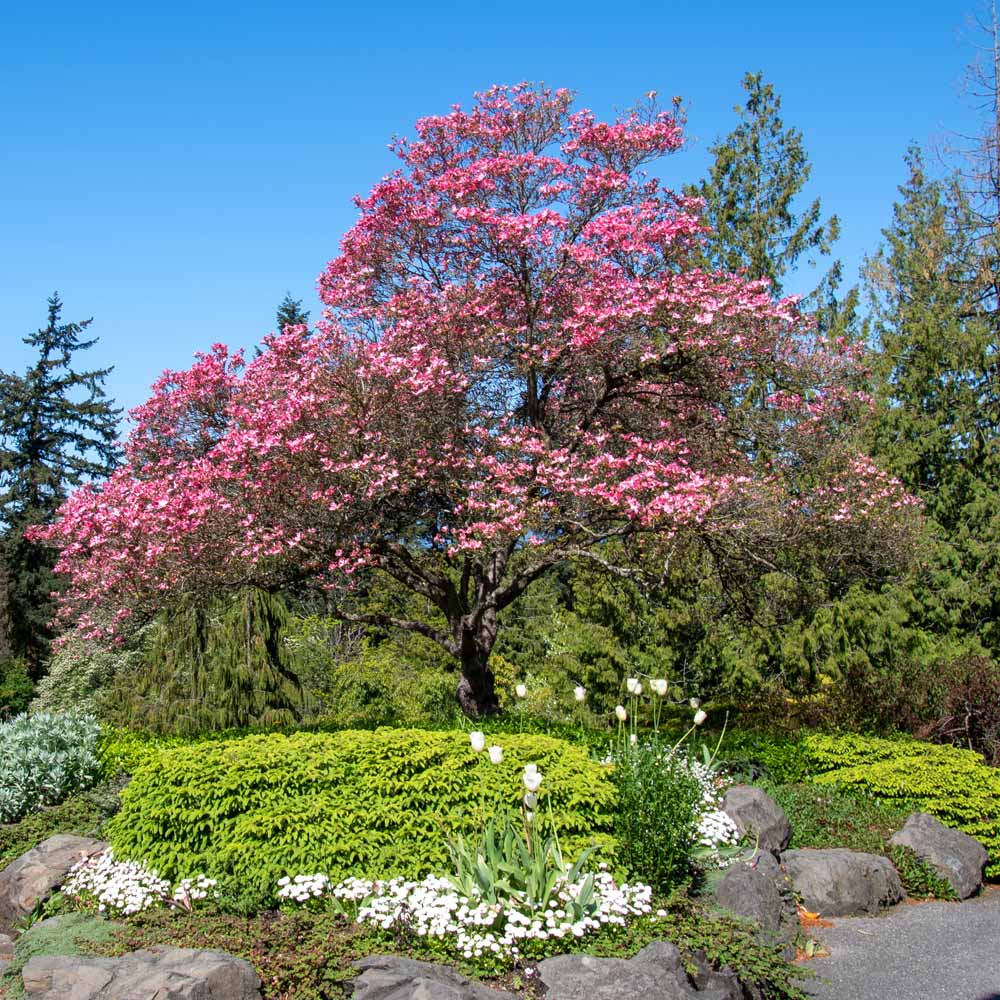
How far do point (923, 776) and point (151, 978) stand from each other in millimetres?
6435

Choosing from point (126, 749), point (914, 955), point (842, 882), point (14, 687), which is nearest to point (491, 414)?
point (126, 749)

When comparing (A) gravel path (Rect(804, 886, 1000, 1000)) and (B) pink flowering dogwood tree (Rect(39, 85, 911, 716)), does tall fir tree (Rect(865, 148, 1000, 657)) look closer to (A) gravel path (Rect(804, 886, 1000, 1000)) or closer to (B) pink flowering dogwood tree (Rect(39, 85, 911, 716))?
(B) pink flowering dogwood tree (Rect(39, 85, 911, 716))

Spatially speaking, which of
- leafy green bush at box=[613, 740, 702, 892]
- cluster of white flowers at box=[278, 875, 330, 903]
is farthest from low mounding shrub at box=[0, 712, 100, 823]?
leafy green bush at box=[613, 740, 702, 892]

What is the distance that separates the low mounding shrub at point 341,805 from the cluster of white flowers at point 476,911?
0.16 meters

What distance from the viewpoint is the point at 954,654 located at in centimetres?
1089

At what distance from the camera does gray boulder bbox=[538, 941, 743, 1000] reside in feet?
14.1

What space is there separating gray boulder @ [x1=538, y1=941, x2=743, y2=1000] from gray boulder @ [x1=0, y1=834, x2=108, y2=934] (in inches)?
146

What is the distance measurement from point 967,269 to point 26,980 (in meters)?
16.9

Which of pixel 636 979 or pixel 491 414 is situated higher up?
pixel 491 414

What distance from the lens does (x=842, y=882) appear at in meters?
6.52

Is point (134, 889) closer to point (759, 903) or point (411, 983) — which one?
point (411, 983)

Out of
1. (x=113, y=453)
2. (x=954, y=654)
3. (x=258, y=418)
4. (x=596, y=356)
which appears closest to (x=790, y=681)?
(x=954, y=654)

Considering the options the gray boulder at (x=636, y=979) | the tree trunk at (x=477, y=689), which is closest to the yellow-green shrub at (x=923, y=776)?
the tree trunk at (x=477, y=689)

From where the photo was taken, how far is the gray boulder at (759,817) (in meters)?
6.93
